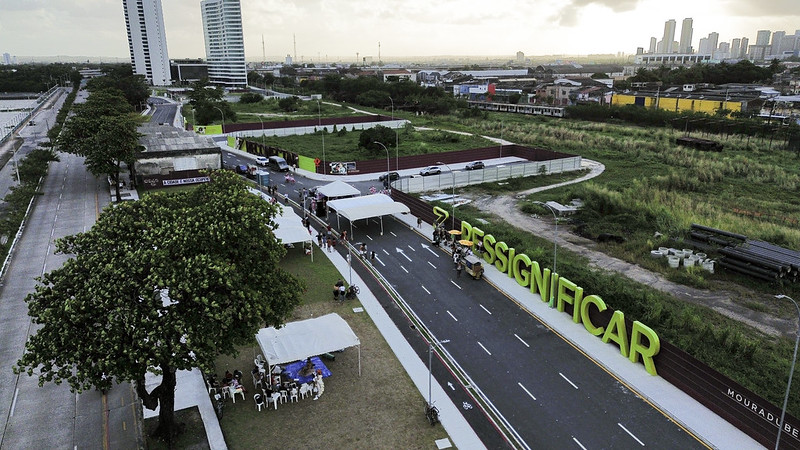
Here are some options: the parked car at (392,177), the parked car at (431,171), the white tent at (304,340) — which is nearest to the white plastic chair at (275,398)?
the white tent at (304,340)

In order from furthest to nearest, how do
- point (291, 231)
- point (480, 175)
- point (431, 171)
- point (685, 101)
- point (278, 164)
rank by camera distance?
point (685, 101) → point (278, 164) → point (431, 171) → point (480, 175) → point (291, 231)

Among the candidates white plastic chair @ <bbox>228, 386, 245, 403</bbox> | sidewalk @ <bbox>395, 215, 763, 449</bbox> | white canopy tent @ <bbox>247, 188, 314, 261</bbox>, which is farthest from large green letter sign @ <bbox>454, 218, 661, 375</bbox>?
white plastic chair @ <bbox>228, 386, 245, 403</bbox>

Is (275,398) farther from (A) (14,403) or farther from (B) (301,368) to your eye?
(A) (14,403)

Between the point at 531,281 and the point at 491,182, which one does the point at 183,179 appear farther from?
the point at 531,281

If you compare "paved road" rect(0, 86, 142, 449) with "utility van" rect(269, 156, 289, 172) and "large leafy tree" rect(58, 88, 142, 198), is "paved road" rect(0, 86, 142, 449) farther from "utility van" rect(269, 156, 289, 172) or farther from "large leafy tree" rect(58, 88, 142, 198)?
"utility van" rect(269, 156, 289, 172)

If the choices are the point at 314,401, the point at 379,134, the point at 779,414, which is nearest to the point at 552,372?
the point at 779,414

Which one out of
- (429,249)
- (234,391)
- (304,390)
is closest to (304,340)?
(304,390)
